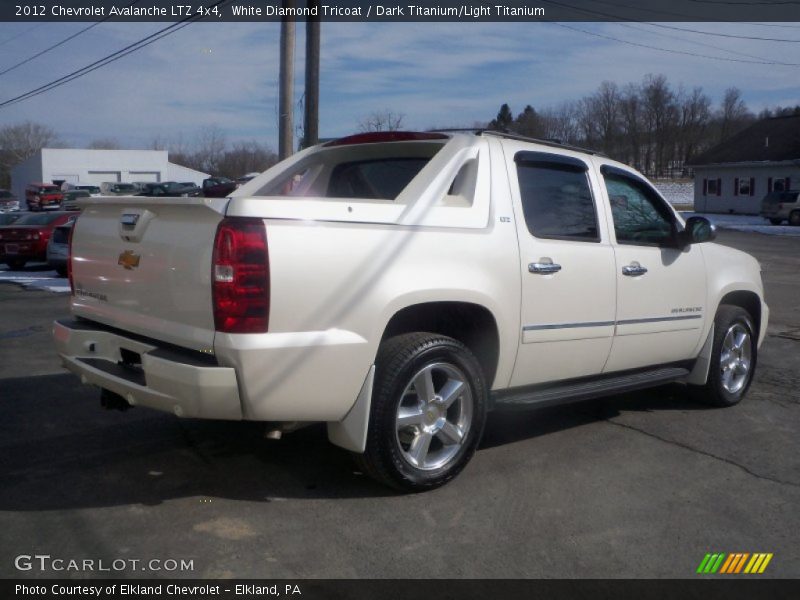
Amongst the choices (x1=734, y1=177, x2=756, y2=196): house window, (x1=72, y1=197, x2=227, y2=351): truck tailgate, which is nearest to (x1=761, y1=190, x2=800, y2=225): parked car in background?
(x1=734, y1=177, x2=756, y2=196): house window

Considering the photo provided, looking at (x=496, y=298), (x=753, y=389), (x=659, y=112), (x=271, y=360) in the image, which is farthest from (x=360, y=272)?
(x=659, y=112)

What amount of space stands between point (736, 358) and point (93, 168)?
74222 millimetres

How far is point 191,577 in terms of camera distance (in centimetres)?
348

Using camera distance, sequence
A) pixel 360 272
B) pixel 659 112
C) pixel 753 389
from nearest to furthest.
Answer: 1. pixel 360 272
2. pixel 753 389
3. pixel 659 112

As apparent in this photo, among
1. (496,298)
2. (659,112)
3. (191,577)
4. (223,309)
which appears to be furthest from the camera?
(659,112)

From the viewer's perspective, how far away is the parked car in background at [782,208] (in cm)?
3781

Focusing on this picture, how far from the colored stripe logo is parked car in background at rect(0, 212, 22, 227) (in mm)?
19198

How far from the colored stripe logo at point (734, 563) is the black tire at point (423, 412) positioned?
1.39m

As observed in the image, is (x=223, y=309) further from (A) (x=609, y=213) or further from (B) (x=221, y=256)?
(A) (x=609, y=213)

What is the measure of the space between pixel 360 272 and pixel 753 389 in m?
4.54

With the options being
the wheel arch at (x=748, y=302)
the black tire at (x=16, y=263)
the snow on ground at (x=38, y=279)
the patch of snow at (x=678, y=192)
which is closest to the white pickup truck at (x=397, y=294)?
the wheel arch at (x=748, y=302)

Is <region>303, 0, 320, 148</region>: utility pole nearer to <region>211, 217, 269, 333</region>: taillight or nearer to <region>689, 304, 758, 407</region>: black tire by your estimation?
<region>689, 304, 758, 407</region>: black tire

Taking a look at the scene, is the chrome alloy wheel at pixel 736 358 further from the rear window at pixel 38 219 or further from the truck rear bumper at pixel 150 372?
the rear window at pixel 38 219
